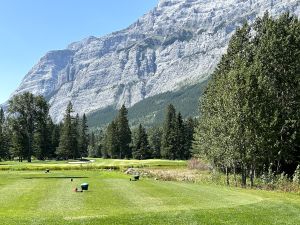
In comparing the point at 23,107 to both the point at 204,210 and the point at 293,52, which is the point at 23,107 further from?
the point at 204,210

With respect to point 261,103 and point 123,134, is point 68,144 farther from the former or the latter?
point 261,103

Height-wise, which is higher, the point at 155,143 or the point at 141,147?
the point at 155,143

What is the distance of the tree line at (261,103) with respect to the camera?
1709 inches

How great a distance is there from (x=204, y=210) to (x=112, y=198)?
7411 millimetres

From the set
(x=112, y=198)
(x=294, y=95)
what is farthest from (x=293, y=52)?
(x=112, y=198)

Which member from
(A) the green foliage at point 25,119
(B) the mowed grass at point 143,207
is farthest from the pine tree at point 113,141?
(B) the mowed grass at point 143,207

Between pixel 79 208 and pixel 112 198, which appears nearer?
pixel 79 208

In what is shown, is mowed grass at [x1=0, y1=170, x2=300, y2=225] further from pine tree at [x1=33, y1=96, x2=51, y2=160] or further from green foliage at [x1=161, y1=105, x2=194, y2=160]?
green foliage at [x1=161, y1=105, x2=194, y2=160]

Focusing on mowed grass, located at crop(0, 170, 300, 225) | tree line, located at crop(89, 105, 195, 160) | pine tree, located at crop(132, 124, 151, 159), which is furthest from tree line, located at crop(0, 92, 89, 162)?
mowed grass, located at crop(0, 170, 300, 225)

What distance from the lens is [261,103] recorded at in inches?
1746

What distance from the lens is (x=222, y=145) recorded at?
45.9m

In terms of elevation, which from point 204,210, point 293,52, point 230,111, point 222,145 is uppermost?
point 293,52

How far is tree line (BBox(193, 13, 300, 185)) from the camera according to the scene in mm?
43406

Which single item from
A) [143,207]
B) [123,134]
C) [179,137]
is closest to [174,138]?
[179,137]
